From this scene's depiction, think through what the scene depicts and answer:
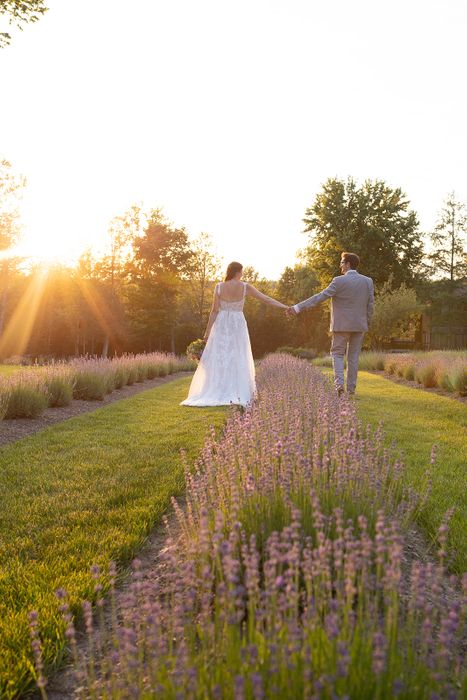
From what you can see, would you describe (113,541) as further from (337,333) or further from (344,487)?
(337,333)

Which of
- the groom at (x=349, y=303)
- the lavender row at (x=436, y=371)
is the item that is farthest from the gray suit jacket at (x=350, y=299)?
the lavender row at (x=436, y=371)

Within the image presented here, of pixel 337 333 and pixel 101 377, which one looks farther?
pixel 101 377

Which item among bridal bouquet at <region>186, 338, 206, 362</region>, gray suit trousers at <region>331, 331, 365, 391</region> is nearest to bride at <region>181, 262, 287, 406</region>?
gray suit trousers at <region>331, 331, 365, 391</region>

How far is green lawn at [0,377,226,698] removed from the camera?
2.78 meters

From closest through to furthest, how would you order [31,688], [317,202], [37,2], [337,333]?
[31,688] < [337,333] < [37,2] < [317,202]

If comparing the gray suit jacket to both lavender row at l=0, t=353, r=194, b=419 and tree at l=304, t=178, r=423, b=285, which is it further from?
tree at l=304, t=178, r=423, b=285

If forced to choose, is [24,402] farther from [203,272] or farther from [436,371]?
[203,272]

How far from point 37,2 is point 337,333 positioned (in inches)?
339

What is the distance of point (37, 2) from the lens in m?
11.4

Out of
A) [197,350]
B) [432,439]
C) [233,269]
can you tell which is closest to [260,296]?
[233,269]

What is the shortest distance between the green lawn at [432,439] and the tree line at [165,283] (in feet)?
65.5

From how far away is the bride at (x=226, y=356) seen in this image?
11117mm

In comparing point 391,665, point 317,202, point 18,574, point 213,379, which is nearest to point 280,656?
point 391,665

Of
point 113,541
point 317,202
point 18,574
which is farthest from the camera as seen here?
point 317,202
